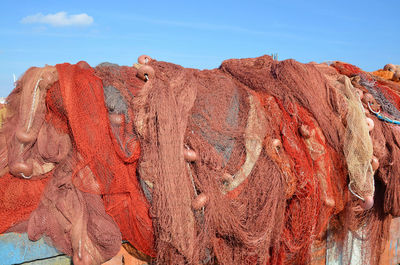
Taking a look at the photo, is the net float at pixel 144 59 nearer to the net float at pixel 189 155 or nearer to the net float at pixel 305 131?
the net float at pixel 189 155

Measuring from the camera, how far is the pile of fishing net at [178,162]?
2172 mm

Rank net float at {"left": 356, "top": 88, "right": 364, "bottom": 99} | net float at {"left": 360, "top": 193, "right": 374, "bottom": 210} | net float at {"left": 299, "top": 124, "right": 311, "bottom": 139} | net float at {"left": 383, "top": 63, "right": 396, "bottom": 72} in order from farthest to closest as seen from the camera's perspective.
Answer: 1. net float at {"left": 383, "top": 63, "right": 396, "bottom": 72}
2. net float at {"left": 356, "top": 88, "right": 364, "bottom": 99}
3. net float at {"left": 360, "top": 193, "right": 374, "bottom": 210}
4. net float at {"left": 299, "top": 124, "right": 311, "bottom": 139}

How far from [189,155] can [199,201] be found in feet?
0.95

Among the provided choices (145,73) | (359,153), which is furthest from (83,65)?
(359,153)

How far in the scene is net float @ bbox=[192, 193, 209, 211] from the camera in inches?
87.4

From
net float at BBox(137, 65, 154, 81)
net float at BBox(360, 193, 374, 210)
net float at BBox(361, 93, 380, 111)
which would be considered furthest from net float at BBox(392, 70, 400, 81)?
net float at BBox(137, 65, 154, 81)

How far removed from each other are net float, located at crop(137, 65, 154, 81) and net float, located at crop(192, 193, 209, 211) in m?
0.92

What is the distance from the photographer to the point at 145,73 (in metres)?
2.58

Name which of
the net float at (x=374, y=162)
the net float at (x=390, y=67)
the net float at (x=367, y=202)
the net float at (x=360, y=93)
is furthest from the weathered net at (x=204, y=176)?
the net float at (x=390, y=67)

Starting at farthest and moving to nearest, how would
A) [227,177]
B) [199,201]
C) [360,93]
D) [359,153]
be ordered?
[360,93] → [359,153] → [227,177] → [199,201]

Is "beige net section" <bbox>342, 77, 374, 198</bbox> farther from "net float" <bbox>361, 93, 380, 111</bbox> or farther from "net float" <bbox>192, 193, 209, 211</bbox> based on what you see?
"net float" <bbox>192, 193, 209, 211</bbox>

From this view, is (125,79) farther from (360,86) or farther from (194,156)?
(360,86)

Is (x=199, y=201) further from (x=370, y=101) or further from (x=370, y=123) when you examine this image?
(x=370, y=101)

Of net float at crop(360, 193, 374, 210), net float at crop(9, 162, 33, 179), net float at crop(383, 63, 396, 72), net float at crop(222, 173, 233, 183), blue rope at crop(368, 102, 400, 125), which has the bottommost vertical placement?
net float at crop(360, 193, 374, 210)
